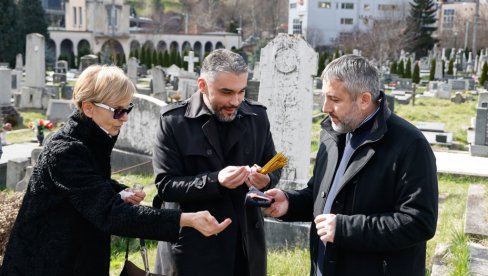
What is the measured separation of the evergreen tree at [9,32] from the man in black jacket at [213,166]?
42.7m

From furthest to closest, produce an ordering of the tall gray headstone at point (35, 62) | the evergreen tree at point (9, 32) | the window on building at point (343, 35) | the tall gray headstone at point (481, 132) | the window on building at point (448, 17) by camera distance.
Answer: the window on building at point (448, 17)
the window on building at point (343, 35)
the evergreen tree at point (9, 32)
the tall gray headstone at point (35, 62)
the tall gray headstone at point (481, 132)

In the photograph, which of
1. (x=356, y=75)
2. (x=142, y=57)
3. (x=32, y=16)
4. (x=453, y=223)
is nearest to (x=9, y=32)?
(x=32, y=16)

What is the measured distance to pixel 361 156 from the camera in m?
2.78

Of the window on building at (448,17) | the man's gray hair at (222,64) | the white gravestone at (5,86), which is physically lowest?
the white gravestone at (5,86)

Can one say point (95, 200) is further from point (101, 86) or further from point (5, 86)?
point (5, 86)

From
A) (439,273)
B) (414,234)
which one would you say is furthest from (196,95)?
(439,273)

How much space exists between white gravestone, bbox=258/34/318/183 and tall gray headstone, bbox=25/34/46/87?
Answer: 16670mm

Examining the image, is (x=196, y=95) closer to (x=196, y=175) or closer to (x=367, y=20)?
(x=196, y=175)

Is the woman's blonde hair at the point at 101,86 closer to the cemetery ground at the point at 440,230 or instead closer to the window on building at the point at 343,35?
the cemetery ground at the point at 440,230

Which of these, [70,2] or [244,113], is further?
[70,2]

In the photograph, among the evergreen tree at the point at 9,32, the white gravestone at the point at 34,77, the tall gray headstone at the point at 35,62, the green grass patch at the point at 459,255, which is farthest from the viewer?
the evergreen tree at the point at 9,32

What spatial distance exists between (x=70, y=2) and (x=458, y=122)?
174 feet

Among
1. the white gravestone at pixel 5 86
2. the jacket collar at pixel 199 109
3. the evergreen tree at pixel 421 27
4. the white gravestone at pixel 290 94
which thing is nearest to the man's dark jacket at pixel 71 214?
the jacket collar at pixel 199 109

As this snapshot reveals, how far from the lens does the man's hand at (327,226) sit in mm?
2723
